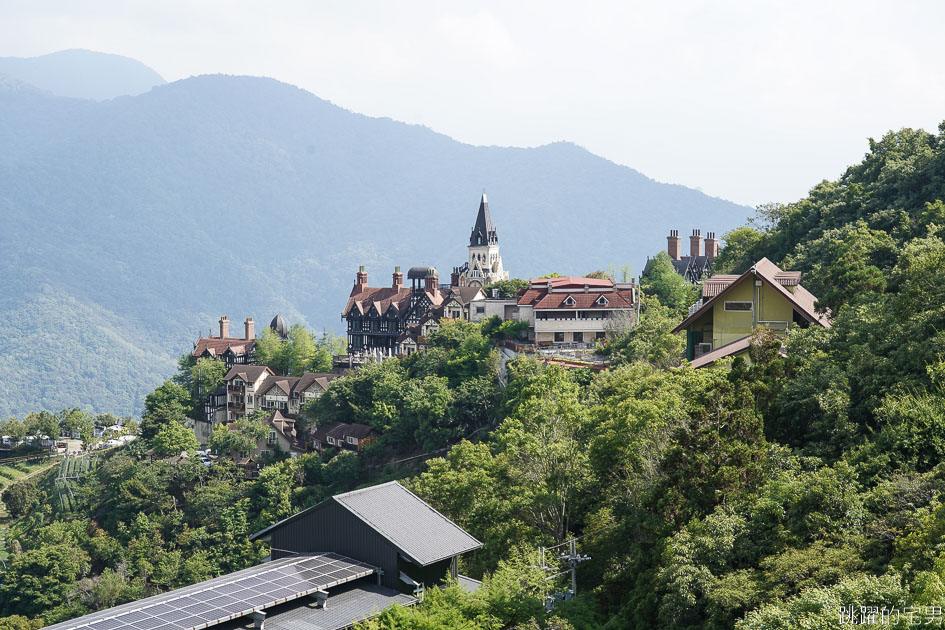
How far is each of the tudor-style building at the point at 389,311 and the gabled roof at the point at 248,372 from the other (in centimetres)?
908

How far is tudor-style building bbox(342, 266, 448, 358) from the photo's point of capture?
92.1 meters

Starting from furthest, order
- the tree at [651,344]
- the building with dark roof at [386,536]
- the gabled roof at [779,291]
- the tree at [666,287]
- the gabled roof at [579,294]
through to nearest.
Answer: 1. the tree at [666,287]
2. the gabled roof at [579,294]
3. the tree at [651,344]
4. the gabled roof at [779,291]
5. the building with dark roof at [386,536]

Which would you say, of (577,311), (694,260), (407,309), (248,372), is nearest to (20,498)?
(248,372)

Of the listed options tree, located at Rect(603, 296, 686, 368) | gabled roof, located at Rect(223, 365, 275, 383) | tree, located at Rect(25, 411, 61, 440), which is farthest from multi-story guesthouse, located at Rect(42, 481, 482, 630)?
tree, located at Rect(25, 411, 61, 440)

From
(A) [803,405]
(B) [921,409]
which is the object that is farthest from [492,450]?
(B) [921,409]

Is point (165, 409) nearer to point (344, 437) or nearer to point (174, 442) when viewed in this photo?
point (174, 442)

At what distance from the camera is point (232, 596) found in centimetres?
2448

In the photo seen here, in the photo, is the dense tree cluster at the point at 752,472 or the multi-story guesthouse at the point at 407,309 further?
the multi-story guesthouse at the point at 407,309

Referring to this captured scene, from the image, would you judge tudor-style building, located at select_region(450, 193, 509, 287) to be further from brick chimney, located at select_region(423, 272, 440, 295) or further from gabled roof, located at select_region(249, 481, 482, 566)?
gabled roof, located at select_region(249, 481, 482, 566)

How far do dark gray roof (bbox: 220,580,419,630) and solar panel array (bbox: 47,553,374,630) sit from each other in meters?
0.44

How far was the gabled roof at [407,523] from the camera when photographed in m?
26.5

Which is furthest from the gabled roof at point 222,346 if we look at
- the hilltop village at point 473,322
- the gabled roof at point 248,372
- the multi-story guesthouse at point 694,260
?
the multi-story guesthouse at point 694,260

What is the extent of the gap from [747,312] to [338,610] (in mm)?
20683

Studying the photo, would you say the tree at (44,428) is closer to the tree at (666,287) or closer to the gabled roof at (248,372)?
the gabled roof at (248,372)
